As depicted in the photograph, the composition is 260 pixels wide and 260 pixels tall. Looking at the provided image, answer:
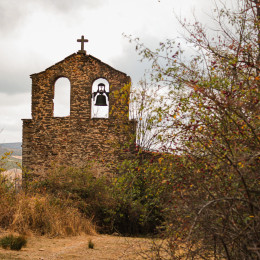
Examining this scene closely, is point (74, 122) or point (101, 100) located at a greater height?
point (101, 100)

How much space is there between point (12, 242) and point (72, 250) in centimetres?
120

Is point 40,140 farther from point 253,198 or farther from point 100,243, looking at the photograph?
point 253,198

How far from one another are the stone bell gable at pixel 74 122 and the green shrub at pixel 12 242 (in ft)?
20.5

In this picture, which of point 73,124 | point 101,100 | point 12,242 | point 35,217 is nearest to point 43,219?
point 35,217

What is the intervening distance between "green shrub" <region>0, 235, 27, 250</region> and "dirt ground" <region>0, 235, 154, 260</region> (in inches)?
4.3

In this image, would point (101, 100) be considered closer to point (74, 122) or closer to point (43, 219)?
point (74, 122)

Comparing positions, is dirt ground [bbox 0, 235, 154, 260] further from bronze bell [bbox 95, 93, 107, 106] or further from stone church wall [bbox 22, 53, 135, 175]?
bronze bell [bbox 95, 93, 107, 106]

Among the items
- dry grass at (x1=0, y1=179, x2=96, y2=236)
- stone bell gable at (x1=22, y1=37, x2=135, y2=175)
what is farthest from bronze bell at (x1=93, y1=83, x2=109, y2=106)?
dry grass at (x1=0, y1=179, x2=96, y2=236)

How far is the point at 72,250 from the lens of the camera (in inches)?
264

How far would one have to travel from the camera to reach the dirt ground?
6043 millimetres

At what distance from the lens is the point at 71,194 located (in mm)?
10266

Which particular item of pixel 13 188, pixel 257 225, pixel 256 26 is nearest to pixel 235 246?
pixel 257 225

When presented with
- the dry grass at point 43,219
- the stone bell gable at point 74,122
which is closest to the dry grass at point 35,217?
the dry grass at point 43,219

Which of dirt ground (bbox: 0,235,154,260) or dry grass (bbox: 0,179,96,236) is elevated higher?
dry grass (bbox: 0,179,96,236)
